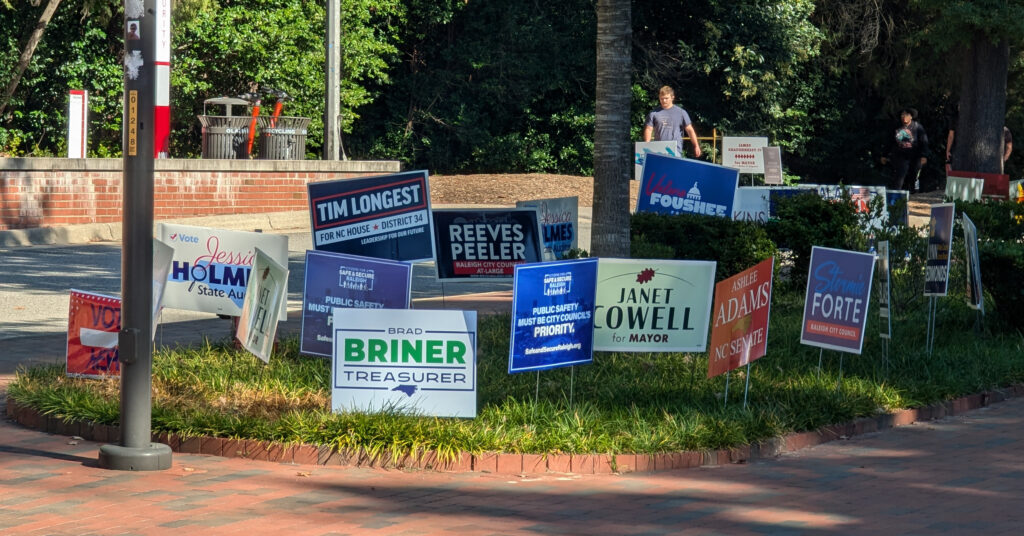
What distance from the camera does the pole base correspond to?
680cm

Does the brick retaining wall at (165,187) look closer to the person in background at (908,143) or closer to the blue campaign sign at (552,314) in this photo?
the person in background at (908,143)

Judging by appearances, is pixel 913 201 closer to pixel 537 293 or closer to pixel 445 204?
pixel 445 204

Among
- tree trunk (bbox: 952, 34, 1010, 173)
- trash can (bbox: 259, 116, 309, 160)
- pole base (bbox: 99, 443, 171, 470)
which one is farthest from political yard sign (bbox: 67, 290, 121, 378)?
tree trunk (bbox: 952, 34, 1010, 173)

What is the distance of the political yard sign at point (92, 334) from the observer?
8312 mm

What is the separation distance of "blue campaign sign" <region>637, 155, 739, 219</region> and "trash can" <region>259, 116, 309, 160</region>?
12.7 meters

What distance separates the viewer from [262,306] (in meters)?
8.20

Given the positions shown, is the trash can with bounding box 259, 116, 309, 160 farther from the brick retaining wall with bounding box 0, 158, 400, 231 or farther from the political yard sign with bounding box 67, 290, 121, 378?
the political yard sign with bounding box 67, 290, 121, 378

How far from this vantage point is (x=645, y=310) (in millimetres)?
8453

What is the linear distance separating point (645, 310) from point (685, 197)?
17.7 feet

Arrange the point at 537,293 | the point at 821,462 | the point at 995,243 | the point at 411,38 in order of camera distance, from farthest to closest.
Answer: the point at 411,38
the point at 995,243
the point at 537,293
the point at 821,462

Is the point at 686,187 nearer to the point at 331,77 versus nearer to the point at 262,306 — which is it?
the point at 262,306

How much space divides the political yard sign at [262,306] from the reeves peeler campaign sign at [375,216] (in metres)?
2.21

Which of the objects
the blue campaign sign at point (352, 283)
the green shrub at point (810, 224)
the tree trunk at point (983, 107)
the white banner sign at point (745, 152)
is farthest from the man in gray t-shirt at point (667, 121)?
the tree trunk at point (983, 107)

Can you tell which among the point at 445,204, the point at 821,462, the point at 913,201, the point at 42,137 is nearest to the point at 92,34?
the point at 42,137
